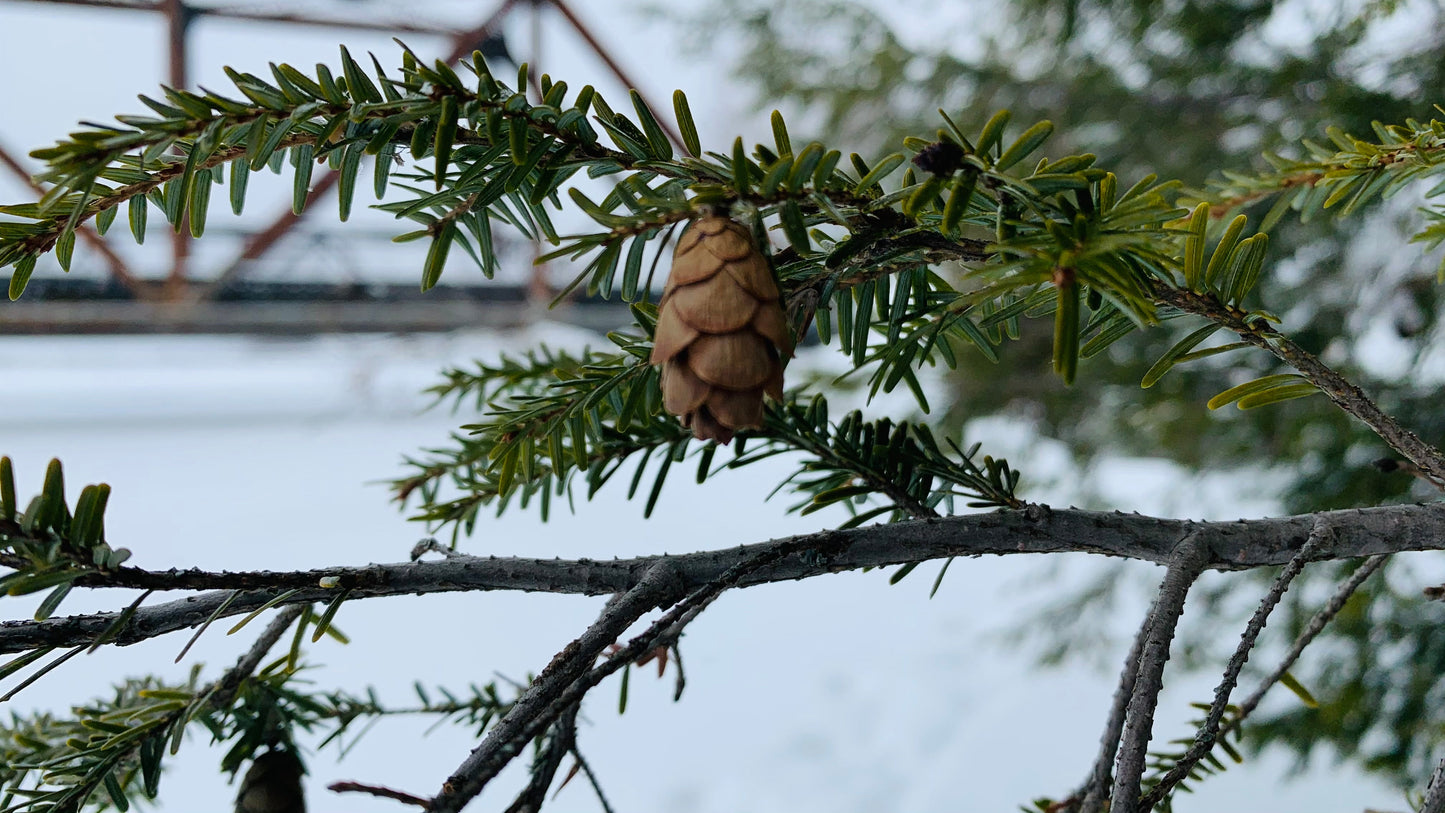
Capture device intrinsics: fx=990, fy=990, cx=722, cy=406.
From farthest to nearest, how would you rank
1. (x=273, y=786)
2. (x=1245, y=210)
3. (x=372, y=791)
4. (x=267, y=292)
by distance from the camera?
1. (x=267, y=292)
2. (x=1245, y=210)
3. (x=273, y=786)
4. (x=372, y=791)

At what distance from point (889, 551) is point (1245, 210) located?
546 mm

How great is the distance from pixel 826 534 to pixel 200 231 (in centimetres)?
15

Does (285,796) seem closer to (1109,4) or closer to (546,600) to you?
(546,600)

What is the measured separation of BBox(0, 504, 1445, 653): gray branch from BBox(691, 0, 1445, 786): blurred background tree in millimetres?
440

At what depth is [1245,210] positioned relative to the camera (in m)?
0.66

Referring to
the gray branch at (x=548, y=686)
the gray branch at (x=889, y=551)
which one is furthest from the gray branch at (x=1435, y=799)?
the gray branch at (x=548, y=686)

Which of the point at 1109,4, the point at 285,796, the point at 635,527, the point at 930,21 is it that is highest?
the point at 930,21

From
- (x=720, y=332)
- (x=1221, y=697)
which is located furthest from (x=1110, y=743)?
(x=720, y=332)

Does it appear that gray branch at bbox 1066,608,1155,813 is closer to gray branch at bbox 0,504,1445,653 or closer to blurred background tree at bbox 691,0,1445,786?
gray branch at bbox 0,504,1445,653

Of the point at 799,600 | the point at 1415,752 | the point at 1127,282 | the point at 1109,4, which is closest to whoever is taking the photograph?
the point at 1127,282

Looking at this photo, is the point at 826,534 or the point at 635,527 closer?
the point at 826,534

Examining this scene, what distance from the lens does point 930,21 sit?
114 centimetres

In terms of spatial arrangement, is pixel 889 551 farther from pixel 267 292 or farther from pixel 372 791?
pixel 267 292

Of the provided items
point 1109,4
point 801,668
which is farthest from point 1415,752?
point 1109,4
